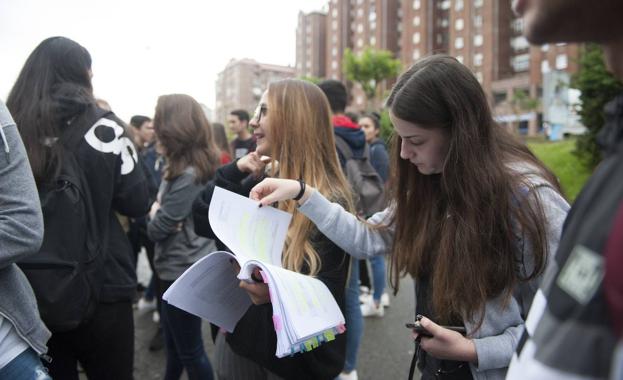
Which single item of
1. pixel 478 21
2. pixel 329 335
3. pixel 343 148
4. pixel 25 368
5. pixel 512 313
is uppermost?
pixel 478 21

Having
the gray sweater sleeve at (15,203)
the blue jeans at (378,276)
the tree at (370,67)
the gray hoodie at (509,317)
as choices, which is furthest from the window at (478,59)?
the gray sweater sleeve at (15,203)

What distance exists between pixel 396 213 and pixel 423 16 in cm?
5928

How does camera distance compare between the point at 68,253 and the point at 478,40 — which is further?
the point at 478,40

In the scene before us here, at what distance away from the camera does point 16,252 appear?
1368 millimetres

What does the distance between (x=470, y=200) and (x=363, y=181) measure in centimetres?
258

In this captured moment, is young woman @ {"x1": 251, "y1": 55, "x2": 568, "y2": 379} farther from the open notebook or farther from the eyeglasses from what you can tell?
the eyeglasses

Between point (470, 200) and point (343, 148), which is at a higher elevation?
point (343, 148)

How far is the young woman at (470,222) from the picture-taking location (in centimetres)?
128

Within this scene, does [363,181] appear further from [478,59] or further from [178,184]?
[478,59]

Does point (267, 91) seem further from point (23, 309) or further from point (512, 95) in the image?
point (512, 95)

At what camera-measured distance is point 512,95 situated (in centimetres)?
5003

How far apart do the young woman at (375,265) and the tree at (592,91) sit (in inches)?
247

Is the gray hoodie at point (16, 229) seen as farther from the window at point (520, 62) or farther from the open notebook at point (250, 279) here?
the window at point (520, 62)

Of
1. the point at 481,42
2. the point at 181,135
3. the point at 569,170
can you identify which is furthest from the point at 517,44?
the point at 181,135
